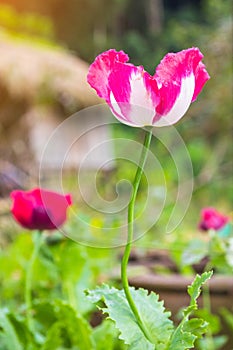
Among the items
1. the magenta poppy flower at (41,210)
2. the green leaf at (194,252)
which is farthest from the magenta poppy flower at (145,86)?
the green leaf at (194,252)

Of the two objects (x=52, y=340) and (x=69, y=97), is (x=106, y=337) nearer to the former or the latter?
(x=52, y=340)

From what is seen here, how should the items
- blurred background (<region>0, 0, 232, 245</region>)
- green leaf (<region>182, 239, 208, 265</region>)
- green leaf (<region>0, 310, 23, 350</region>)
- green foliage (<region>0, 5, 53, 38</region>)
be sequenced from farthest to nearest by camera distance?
1. green foliage (<region>0, 5, 53, 38</region>)
2. blurred background (<region>0, 0, 232, 245</region>)
3. green leaf (<region>182, 239, 208, 265</region>)
4. green leaf (<region>0, 310, 23, 350</region>)

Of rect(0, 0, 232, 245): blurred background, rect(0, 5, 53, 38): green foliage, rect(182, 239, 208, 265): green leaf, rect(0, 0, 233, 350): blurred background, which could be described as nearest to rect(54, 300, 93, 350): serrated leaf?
rect(0, 0, 233, 350): blurred background

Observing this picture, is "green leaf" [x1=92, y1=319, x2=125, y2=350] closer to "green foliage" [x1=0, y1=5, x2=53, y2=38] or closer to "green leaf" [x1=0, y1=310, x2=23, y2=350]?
"green leaf" [x1=0, y1=310, x2=23, y2=350]

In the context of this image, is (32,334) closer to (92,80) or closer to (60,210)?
(60,210)

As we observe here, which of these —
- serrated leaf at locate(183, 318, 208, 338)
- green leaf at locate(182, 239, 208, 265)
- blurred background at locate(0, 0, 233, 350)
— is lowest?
serrated leaf at locate(183, 318, 208, 338)

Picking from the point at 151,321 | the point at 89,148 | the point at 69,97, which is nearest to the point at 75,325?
the point at 151,321
